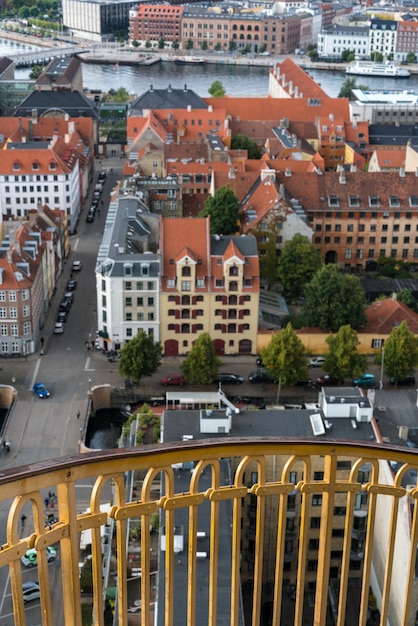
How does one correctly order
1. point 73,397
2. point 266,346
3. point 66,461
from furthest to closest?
1. point 266,346
2. point 73,397
3. point 66,461

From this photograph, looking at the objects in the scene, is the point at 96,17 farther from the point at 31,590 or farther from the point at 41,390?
the point at 31,590

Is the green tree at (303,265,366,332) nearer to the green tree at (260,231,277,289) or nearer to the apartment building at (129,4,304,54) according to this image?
the green tree at (260,231,277,289)

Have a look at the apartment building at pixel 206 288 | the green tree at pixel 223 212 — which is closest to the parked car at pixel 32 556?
the apartment building at pixel 206 288

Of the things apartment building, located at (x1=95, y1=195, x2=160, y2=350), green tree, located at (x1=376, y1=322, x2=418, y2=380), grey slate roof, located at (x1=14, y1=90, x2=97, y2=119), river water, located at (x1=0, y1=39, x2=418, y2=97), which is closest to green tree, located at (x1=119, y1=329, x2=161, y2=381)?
apartment building, located at (x1=95, y1=195, x2=160, y2=350)

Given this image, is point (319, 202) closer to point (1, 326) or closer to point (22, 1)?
point (1, 326)

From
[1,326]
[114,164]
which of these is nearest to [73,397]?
[1,326]
